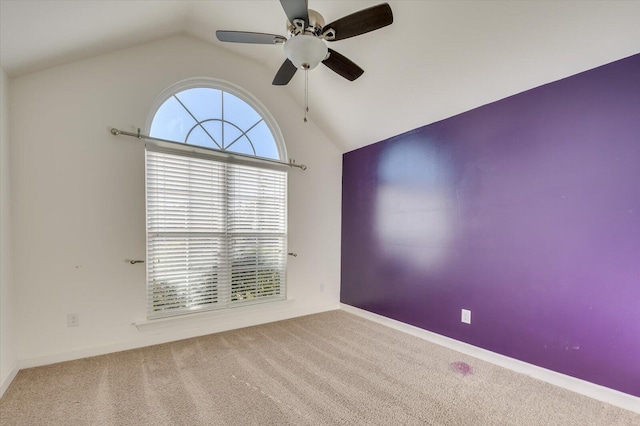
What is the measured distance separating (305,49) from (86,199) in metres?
2.25

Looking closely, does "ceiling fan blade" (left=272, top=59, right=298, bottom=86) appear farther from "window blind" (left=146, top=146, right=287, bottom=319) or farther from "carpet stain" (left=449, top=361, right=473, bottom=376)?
"carpet stain" (left=449, top=361, right=473, bottom=376)

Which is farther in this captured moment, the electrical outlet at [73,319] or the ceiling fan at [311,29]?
the electrical outlet at [73,319]

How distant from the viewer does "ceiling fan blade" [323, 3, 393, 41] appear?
1.63 metres

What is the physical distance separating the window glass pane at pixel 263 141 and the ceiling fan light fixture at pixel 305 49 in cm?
167

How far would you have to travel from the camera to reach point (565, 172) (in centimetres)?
205

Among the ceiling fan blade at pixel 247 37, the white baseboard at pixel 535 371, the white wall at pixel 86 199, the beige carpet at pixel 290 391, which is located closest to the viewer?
the beige carpet at pixel 290 391

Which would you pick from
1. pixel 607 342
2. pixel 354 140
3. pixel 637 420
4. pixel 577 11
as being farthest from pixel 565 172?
pixel 354 140

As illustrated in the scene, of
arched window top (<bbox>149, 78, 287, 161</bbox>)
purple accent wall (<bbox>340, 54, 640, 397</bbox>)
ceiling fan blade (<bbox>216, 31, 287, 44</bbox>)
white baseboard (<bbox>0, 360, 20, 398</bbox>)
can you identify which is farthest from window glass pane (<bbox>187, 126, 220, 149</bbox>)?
white baseboard (<bbox>0, 360, 20, 398</bbox>)

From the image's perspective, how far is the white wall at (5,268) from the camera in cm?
196

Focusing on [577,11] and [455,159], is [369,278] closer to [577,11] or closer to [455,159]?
[455,159]

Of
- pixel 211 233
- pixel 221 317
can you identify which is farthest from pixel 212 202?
pixel 221 317

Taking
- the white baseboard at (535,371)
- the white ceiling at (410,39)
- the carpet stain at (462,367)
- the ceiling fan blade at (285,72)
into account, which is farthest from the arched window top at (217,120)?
the carpet stain at (462,367)

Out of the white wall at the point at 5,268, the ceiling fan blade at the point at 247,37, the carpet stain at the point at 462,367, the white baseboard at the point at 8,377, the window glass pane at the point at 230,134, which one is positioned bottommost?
the carpet stain at the point at 462,367

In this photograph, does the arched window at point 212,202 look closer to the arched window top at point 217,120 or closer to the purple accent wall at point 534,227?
the arched window top at point 217,120
